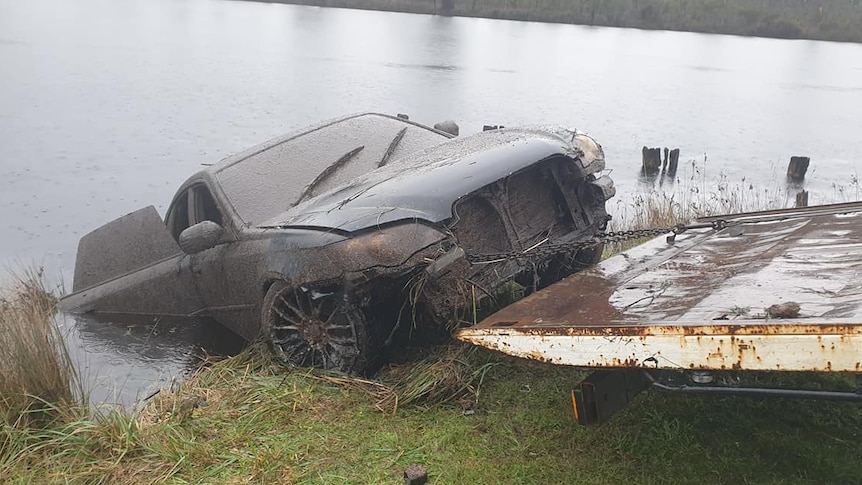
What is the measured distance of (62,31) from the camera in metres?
32.1

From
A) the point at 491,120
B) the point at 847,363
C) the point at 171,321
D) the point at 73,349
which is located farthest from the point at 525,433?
the point at 491,120

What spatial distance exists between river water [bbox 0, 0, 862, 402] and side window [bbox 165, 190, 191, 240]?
2.53ft

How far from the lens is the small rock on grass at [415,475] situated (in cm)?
364

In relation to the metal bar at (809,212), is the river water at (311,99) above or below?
below

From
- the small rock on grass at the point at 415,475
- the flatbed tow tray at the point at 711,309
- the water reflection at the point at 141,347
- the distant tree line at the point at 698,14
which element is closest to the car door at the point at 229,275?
the water reflection at the point at 141,347

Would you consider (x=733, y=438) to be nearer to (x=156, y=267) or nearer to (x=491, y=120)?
(x=156, y=267)

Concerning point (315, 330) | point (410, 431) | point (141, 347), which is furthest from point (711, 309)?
point (141, 347)

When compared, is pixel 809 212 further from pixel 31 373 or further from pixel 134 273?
pixel 134 273

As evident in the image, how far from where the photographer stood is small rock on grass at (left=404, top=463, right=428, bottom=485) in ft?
12.0

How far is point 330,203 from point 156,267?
2068 millimetres

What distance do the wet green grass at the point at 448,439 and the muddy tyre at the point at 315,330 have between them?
146mm

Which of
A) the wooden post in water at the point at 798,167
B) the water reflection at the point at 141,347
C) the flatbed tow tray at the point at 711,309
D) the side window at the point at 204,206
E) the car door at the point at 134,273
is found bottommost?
the wooden post in water at the point at 798,167

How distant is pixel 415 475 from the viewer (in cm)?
366

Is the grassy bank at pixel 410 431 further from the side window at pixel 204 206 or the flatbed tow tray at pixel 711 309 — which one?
the side window at pixel 204 206
